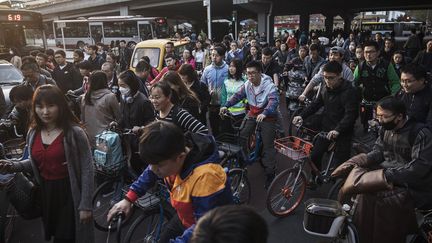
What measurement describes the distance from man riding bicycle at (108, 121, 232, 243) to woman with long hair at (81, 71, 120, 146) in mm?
2532

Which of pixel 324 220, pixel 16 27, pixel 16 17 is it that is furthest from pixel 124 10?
pixel 324 220

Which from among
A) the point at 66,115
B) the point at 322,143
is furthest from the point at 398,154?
the point at 66,115

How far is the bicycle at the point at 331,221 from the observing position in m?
2.79

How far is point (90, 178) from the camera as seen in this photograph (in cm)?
279

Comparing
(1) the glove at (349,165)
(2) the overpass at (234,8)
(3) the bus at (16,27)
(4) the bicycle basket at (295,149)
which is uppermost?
(2) the overpass at (234,8)

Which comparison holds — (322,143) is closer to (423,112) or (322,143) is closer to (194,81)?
(423,112)

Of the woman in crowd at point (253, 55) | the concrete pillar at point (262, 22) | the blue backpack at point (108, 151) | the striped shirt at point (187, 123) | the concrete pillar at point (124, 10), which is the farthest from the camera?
the concrete pillar at point (124, 10)

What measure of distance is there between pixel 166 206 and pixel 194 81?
104 inches

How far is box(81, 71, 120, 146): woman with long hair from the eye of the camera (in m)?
4.25

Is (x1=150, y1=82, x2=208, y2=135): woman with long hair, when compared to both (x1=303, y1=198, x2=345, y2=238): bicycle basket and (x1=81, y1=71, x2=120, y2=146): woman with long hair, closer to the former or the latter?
(x1=81, y1=71, x2=120, y2=146): woman with long hair

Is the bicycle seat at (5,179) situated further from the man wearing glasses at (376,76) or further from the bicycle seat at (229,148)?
the man wearing glasses at (376,76)

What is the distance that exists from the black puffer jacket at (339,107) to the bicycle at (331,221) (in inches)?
53.7

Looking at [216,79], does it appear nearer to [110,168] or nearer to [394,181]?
[110,168]

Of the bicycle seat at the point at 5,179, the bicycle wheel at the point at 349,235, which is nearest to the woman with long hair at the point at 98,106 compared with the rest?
the bicycle seat at the point at 5,179
